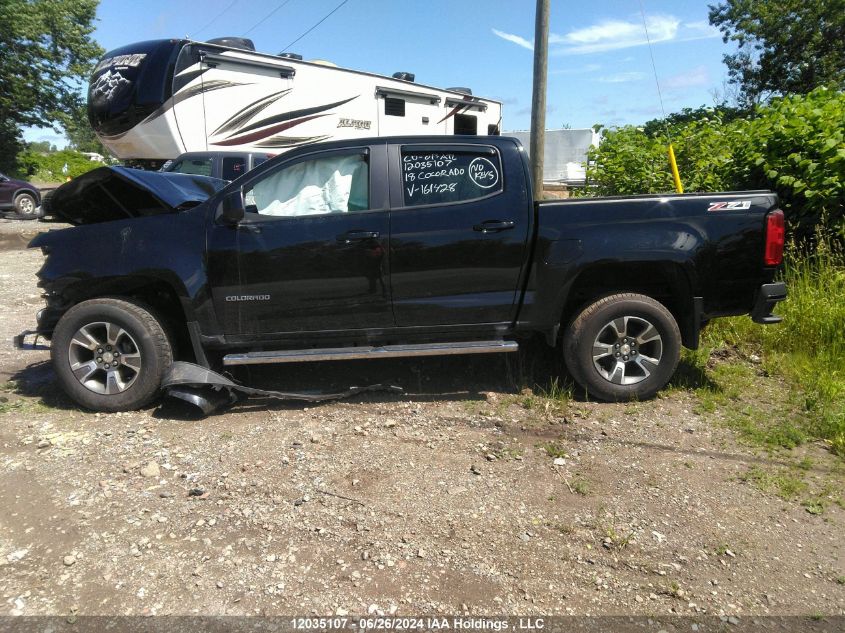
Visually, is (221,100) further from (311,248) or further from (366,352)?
(366,352)

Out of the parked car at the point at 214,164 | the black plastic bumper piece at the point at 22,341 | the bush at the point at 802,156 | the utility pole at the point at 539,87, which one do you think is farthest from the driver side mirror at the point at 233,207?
the parked car at the point at 214,164

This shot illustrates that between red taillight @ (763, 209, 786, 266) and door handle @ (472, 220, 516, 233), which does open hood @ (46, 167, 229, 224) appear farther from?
red taillight @ (763, 209, 786, 266)

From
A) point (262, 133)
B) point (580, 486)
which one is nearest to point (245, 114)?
point (262, 133)

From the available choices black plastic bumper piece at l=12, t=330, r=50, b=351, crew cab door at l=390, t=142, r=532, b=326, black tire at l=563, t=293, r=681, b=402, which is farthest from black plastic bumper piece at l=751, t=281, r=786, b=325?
black plastic bumper piece at l=12, t=330, r=50, b=351

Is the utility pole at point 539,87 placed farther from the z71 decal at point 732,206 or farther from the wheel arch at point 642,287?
the z71 decal at point 732,206

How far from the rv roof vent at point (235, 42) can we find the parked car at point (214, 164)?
2.21m

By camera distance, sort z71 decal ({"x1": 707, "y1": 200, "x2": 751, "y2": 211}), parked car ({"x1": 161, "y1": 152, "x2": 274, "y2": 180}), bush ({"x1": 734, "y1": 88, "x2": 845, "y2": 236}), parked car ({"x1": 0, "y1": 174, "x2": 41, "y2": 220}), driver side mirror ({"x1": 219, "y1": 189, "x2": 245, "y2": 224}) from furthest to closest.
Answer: parked car ({"x1": 0, "y1": 174, "x2": 41, "y2": 220}), parked car ({"x1": 161, "y1": 152, "x2": 274, "y2": 180}), bush ({"x1": 734, "y1": 88, "x2": 845, "y2": 236}), z71 decal ({"x1": 707, "y1": 200, "x2": 751, "y2": 211}), driver side mirror ({"x1": 219, "y1": 189, "x2": 245, "y2": 224})

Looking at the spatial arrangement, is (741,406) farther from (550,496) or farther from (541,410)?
(550,496)

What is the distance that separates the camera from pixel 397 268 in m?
4.39

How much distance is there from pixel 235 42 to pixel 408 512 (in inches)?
414

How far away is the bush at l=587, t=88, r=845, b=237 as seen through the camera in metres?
5.55

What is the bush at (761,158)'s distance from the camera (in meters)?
5.55

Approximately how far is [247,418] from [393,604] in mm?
2246

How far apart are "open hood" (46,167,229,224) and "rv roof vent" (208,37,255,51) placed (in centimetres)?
667
